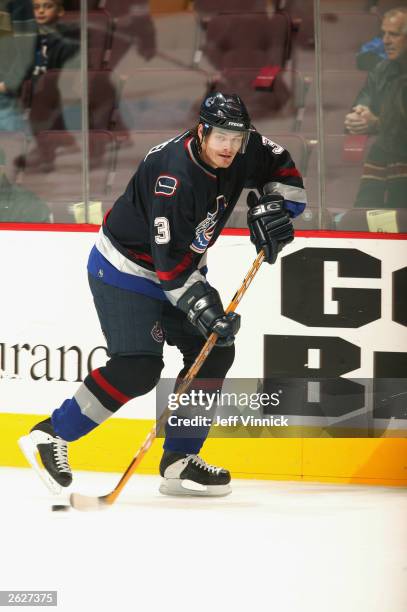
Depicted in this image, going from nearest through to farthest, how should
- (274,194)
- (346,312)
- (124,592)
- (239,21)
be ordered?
(124,592), (274,194), (346,312), (239,21)

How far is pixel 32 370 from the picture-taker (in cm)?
367

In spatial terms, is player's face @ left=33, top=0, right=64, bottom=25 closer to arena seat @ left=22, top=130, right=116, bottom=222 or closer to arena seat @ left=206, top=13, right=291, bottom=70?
arena seat @ left=22, top=130, right=116, bottom=222

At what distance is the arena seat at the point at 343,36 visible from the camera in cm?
370

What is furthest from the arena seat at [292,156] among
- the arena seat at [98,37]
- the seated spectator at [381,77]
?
the arena seat at [98,37]

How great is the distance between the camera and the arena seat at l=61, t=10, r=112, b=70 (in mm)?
4399

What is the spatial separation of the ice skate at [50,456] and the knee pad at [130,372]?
0.79 feet

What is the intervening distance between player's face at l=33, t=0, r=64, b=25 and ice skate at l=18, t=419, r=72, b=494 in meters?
1.60

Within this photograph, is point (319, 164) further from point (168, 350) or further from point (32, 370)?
point (32, 370)

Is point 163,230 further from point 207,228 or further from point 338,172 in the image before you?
point 338,172

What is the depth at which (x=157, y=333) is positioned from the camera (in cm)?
316

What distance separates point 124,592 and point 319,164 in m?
1.69

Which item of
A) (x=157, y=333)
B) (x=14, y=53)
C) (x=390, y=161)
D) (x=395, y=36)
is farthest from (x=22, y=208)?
(x=395, y=36)

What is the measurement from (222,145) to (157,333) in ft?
1.82

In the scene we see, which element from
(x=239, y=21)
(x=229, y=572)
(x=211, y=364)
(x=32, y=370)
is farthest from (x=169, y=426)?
(x=239, y=21)
